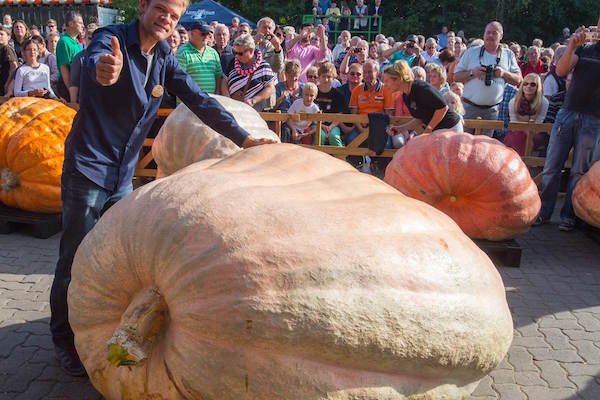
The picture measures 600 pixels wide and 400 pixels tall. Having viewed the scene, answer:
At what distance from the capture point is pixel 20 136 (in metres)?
5.00

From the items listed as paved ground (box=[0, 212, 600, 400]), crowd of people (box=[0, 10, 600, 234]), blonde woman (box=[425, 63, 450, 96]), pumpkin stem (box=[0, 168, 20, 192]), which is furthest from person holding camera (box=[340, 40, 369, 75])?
pumpkin stem (box=[0, 168, 20, 192])

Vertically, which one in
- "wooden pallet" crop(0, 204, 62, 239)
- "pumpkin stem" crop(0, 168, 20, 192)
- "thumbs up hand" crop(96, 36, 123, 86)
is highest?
"thumbs up hand" crop(96, 36, 123, 86)

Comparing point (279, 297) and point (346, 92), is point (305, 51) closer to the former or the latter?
point (346, 92)

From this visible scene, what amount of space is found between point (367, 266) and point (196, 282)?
0.54 metres

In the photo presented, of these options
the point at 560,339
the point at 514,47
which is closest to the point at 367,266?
the point at 560,339

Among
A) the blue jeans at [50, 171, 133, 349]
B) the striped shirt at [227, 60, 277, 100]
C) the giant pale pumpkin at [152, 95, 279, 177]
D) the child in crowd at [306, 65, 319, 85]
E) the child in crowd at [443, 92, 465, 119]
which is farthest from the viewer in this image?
the child in crowd at [306, 65, 319, 85]

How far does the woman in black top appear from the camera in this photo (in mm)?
5930

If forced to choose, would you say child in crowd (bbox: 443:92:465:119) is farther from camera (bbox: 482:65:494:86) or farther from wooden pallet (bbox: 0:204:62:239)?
wooden pallet (bbox: 0:204:62:239)

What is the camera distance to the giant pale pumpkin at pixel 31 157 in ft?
16.3

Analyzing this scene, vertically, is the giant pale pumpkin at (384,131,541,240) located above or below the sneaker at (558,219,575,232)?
above

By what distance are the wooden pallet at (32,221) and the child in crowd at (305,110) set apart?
3.14 meters

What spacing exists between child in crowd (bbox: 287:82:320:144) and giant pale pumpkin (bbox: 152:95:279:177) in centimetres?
230

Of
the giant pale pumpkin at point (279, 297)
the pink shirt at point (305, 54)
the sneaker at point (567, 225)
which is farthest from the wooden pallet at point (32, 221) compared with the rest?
the pink shirt at point (305, 54)

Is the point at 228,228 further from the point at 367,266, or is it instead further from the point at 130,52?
the point at 130,52
